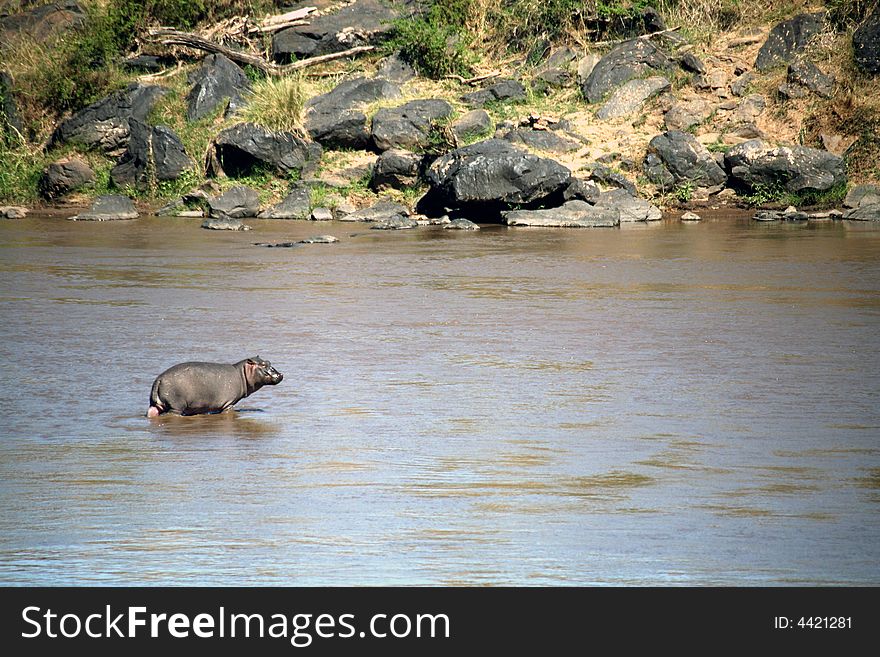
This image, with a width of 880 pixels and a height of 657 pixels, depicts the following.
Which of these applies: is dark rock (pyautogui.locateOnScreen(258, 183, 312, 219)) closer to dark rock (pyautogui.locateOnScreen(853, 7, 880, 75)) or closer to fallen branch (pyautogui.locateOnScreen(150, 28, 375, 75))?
fallen branch (pyautogui.locateOnScreen(150, 28, 375, 75))

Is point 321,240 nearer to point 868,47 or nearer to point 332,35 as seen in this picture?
point 332,35

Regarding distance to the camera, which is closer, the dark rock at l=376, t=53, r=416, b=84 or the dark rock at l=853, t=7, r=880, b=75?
the dark rock at l=853, t=7, r=880, b=75

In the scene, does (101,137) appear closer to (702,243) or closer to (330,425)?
(702,243)

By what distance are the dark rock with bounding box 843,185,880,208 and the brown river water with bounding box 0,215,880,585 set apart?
22.5ft

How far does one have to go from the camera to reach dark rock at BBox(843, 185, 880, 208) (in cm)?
1738

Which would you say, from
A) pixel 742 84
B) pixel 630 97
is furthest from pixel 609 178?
pixel 742 84

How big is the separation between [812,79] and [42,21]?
17.3 meters

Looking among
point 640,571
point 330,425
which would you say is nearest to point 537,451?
point 330,425

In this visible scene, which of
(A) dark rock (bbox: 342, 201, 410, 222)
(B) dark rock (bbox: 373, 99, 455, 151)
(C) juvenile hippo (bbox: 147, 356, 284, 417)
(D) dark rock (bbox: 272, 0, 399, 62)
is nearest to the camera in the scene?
(C) juvenile hippo (bbox: 147, 356, 284, 417)

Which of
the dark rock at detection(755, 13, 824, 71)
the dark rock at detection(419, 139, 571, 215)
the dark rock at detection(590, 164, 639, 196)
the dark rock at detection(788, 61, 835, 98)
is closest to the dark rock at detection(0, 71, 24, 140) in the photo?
the dark rock at detection(419, 139, 571, 215)

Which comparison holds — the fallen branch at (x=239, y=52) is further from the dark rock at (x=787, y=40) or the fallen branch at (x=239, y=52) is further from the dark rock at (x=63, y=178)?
the dark rock at (x=787, y=40)

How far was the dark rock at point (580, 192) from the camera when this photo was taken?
17.2m

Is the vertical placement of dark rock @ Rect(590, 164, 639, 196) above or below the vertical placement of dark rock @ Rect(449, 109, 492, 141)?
below

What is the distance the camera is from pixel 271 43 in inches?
942
